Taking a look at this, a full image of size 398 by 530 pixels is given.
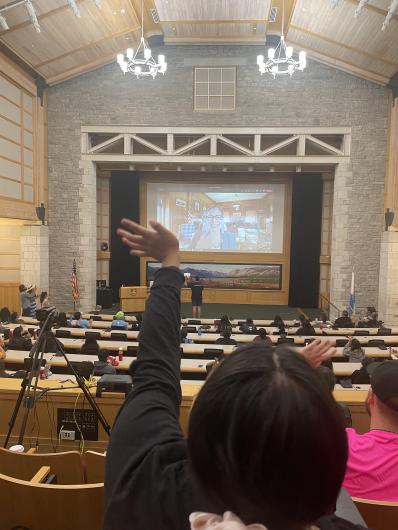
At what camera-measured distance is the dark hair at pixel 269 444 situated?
692 mm

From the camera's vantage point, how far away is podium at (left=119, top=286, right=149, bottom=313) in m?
16.4

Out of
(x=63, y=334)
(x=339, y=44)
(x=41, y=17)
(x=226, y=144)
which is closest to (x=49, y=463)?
(x=63, y=334)

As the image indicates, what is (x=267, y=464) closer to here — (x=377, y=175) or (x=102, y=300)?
(x=377, y=175)

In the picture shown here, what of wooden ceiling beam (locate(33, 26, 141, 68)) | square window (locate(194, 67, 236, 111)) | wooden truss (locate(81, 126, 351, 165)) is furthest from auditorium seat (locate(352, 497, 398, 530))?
wooden ceiling beam (locate(33, 26, 141, 68))

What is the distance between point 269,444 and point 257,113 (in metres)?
15.8

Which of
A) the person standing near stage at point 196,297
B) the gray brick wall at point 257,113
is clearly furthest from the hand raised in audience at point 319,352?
the gray brick wall at point 257,113

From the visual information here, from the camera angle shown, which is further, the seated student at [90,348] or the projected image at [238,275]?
the projected image at [238,275]

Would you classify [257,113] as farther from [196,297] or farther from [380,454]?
[380,454]

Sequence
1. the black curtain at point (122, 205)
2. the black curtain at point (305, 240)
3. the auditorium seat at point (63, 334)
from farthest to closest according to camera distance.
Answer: the black curtain at point (122, 205) → the black curtain at point (305, 240) → the auditorium seat at point (63, 334)

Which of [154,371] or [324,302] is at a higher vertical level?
[154,371]

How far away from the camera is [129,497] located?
36.0 inches

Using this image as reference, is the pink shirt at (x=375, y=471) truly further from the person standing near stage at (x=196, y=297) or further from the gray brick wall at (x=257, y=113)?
the gray brick wall at (x=257, y=113)

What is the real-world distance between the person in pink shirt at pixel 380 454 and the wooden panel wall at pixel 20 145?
12.9 m

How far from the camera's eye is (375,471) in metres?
2.06
